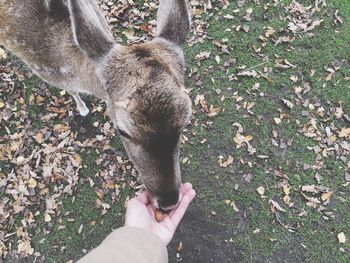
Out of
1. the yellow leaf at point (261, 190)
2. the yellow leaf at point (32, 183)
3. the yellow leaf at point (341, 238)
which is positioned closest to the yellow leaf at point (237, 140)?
the yellow leaf at point (261, 190)

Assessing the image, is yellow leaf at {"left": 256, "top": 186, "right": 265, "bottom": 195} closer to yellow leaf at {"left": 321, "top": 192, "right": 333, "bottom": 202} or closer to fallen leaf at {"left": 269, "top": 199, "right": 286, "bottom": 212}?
fallen leaf at {"left": 269, "top": 199, "right": 286, "bottom": 212}

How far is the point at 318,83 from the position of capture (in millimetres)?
6465

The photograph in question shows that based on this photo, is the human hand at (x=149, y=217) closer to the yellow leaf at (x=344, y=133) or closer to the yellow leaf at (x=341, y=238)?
the yellow leaf at (x=341, y=238)

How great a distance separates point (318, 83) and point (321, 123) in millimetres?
661

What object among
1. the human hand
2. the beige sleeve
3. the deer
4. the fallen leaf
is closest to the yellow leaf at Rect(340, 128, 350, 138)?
the fallen leaf

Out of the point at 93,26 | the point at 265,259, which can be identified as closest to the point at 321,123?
the point at 265,259

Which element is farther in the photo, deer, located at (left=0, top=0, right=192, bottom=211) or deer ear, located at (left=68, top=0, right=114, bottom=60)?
deer ear, located at (left=68, top=0, right=114, bottom=60)

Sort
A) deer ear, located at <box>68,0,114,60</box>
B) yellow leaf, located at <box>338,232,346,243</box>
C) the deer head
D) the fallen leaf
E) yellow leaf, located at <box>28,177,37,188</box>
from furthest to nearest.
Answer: yellow leaf, located at <box>28,177,37,188</box> < the fallen leaf < yellow leaf, located at <box>338,232,346,243</box> < deer ear, located at <box>68,0,114,60</box> < the deer head

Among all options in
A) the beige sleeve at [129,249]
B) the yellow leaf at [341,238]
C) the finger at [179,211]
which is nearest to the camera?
the beige sleeve at [129,249]

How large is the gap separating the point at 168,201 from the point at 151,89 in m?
1.04

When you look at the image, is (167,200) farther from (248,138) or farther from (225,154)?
(248,138)

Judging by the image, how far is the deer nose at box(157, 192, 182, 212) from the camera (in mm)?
3674

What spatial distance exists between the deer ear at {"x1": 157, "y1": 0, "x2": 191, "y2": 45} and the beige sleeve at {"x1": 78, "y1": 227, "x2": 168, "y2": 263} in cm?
163

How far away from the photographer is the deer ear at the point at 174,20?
3666 mm
